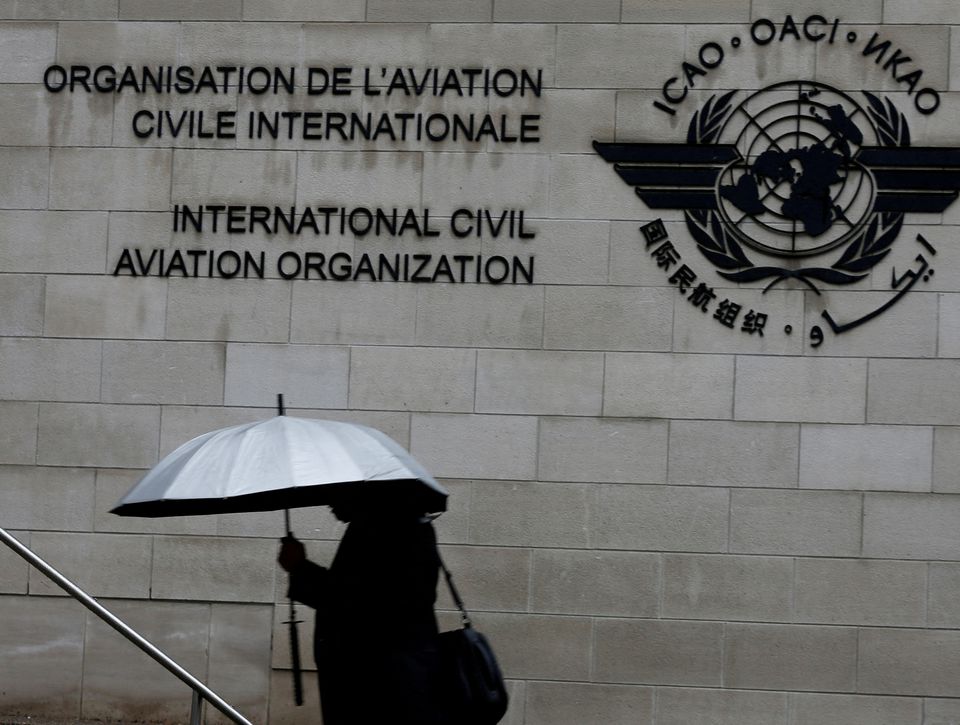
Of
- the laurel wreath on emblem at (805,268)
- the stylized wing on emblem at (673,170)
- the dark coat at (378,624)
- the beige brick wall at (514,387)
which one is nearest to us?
the dark coat at (378,624)

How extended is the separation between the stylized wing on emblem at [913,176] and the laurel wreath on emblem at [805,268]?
6 centimetres

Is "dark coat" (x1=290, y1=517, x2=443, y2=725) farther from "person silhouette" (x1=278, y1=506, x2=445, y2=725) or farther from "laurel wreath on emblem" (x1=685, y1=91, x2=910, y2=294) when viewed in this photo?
"laurel wreath on emblem" (x1=685, y1=91, x2=910, y2=294)

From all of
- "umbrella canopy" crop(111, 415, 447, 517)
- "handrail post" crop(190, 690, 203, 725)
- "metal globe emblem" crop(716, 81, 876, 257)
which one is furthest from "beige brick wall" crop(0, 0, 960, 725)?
"umbrella canopy" crop(111, 415, 447, 517)

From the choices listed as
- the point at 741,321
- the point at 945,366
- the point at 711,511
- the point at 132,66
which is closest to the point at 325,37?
the point at 132,66

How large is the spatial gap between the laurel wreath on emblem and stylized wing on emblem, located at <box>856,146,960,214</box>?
0.19 feet

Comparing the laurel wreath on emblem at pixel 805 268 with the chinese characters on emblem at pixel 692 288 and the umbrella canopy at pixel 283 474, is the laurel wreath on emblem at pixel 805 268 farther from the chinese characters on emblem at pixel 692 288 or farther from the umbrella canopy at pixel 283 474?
the umbrella canopy at pixel 283 474

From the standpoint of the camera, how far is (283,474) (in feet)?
14.6

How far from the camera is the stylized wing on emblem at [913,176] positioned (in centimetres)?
745

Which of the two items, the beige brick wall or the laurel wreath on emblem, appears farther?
the laurel wreath on emblem

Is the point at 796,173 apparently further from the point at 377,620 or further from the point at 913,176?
the point at 377,620

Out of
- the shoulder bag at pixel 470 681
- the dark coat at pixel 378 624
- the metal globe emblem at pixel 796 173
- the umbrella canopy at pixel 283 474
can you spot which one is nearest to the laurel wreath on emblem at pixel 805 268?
the metal globe emblem at pixel 796 173

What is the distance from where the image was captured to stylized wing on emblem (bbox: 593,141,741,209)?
25.0ft

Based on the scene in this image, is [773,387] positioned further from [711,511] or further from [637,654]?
[637,654]

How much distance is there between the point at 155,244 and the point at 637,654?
3.74 meters
